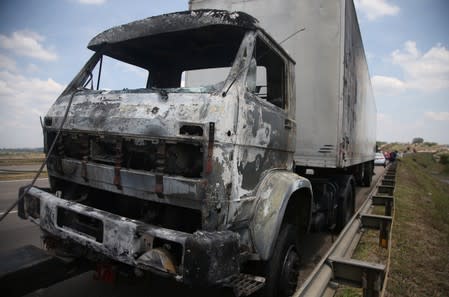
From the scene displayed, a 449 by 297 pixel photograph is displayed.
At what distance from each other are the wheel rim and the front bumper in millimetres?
965

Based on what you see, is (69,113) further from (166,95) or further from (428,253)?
(428,253)

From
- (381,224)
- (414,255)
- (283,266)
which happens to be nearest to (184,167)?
(283,266)

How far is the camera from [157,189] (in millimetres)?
2373

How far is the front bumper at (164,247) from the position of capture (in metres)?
2.01

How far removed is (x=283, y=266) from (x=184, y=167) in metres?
1.37

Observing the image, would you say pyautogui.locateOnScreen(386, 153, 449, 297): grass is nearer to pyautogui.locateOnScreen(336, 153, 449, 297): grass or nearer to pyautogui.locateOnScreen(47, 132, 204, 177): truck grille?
pyautogui.locateOnScreen(336, 153, 449, 297): grass

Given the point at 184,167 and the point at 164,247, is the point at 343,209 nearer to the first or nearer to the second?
the point at 184,167

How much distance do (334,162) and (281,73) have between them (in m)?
1.59

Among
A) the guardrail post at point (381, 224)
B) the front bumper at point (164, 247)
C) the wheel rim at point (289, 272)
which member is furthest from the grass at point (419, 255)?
the front bumper at point (164, 247)

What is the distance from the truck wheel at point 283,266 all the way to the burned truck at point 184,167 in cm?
1

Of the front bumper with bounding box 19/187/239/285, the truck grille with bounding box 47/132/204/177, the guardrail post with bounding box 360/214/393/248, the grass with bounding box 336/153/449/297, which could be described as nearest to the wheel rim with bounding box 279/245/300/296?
the grass with bounding box 336/153/449/297

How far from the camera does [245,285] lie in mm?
2369

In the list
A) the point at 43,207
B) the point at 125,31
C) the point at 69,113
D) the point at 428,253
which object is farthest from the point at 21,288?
the point at 428,253

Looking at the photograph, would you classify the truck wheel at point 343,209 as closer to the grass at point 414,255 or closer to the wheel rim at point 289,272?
the grass at point 414,255
